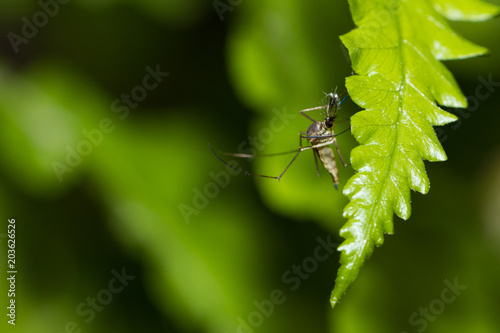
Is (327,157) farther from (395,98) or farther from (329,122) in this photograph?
(395,98)

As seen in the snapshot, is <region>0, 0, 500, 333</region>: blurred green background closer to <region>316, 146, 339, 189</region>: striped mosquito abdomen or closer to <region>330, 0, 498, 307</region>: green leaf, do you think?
<region>316, 146, 339, 189</region>: striped mosquito abdomen

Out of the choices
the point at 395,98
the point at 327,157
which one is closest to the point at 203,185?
the point at 327,157

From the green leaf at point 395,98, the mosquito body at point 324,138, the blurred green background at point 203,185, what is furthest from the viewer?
the blurred green background at point 203,185

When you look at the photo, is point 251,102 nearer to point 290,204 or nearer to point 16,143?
point 290,204

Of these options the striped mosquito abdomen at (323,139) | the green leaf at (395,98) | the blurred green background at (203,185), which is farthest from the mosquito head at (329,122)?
the blurred green background at (203,185)

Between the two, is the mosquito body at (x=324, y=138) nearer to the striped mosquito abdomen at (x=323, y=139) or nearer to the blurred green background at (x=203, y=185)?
the striped mosquito abdomen at (x=323, y=139)

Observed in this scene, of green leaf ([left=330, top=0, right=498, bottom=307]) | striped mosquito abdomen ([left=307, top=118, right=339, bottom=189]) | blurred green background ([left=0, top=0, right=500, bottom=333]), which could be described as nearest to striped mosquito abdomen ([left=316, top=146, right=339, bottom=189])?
striped mosquito abdomen ([left=307, top=118, right=339, bottom=189])
